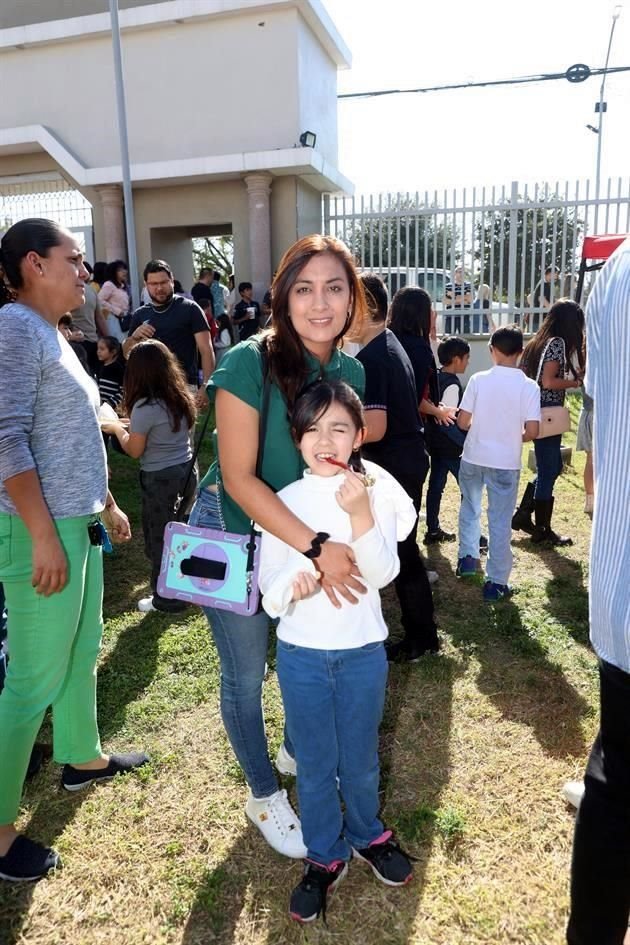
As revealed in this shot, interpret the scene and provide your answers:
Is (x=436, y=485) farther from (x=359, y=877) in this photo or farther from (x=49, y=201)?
(x=49, y=201)

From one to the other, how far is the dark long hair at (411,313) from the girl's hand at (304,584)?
7.94ft

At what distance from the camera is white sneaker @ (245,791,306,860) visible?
2.24m

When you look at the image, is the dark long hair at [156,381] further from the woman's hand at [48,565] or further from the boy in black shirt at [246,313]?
the boy in black shirt at [246,313]

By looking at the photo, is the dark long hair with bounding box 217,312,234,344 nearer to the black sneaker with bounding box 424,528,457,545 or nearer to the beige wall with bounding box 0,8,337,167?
the beige wall with bounding box 0,8,337,167

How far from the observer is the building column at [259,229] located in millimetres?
11742

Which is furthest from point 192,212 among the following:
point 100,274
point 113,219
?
point 100,274

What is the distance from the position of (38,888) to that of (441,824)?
1305mm

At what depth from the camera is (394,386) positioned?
307 centimetres

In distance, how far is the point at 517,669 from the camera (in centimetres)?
343

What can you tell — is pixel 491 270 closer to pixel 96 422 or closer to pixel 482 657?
pixel 482 657

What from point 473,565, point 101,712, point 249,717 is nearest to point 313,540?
point 249,717

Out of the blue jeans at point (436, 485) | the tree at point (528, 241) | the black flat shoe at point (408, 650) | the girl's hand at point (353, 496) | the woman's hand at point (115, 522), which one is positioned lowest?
the black flat shoe at point (408, 650)

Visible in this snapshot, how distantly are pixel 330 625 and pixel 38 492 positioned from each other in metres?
0.95

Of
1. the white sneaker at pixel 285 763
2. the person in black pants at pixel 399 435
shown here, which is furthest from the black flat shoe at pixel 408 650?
the white sneaker at pixel 285 763
